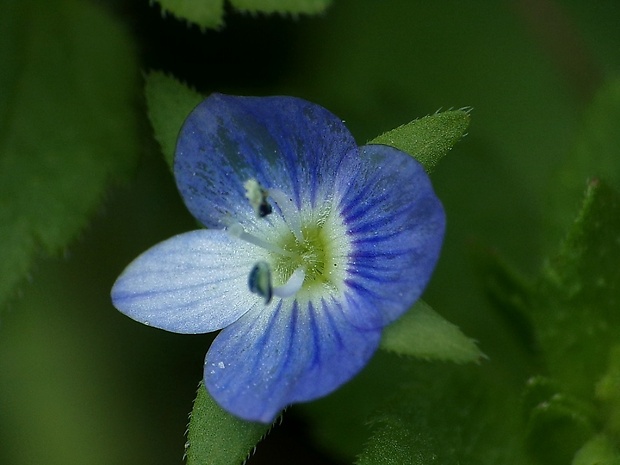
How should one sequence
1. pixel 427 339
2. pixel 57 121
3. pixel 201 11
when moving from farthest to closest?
pixel 57 121, pixel 201 11, pixel 427 339

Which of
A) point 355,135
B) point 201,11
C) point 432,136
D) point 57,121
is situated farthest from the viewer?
point 355,135

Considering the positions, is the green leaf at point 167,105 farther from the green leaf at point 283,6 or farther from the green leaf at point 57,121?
the green leaf at point 57,121

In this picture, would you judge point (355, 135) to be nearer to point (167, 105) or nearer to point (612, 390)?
point (167, 105)

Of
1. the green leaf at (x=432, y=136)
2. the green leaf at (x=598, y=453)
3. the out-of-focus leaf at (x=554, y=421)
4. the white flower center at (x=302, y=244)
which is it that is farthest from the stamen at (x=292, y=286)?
the green leaf at (x=598, y=453)

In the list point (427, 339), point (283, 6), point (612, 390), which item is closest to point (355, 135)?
point (283, 6)

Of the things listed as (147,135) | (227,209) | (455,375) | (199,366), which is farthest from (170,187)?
(455,375)
